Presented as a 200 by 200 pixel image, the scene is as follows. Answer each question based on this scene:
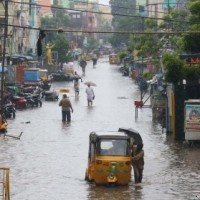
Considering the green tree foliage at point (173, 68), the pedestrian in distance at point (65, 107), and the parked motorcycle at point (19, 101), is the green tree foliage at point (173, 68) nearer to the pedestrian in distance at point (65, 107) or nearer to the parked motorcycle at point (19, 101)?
the pedestrian in distance at point (65, 107)

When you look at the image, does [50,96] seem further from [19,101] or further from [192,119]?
[192,119]

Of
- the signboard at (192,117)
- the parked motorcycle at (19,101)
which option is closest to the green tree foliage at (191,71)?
the signboard at (192,117)

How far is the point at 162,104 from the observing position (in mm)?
42688

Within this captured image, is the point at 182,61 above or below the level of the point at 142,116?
above

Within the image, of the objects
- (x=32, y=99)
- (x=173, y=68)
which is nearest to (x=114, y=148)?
(x=173, y=68)

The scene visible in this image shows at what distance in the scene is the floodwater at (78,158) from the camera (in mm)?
24125

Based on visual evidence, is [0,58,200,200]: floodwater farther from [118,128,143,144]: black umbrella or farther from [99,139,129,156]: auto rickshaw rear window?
[118,128,143,144]: black umbrella

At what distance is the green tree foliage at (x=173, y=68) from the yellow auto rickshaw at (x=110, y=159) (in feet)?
30.0

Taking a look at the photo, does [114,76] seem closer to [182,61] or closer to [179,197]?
[182,61]

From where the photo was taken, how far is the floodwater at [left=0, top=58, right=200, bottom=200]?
24.1m

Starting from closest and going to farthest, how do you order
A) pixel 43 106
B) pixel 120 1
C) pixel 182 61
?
pixel 182 61 < pixel 43 106 < pixel 120 1

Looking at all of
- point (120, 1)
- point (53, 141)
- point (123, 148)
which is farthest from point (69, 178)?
point (120, 1)

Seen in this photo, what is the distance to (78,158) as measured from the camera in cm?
3069

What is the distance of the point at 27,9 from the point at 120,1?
79679mm
